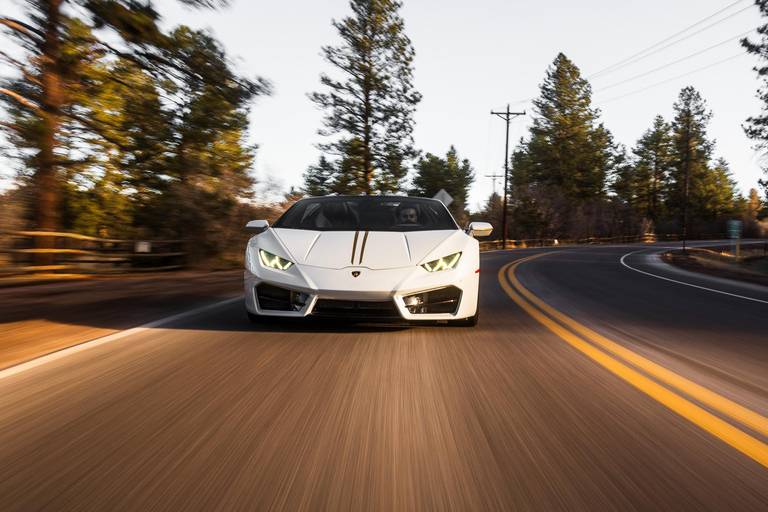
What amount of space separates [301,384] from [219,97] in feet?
34.9

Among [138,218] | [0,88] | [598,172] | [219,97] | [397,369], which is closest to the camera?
[397,369]

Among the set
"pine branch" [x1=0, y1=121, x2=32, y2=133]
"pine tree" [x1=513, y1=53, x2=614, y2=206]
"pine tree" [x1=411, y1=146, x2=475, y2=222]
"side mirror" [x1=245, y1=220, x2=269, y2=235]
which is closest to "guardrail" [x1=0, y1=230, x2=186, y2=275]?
"pine branch" [x1=0, y1=121, x2=32, y2=133]

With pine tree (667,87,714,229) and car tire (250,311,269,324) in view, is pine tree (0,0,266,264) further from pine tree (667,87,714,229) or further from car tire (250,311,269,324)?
pine tree (667,87,714,229)

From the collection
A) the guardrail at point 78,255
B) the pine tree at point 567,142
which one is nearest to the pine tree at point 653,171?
the pine tree at point 567,142

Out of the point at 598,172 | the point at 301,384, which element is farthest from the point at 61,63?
the point at 598,172

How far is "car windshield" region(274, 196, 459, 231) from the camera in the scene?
6332 millimetres

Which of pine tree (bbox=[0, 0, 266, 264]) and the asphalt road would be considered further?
pine tree (bbox=[0, 0, 266, 264])

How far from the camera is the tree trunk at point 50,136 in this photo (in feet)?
37.0

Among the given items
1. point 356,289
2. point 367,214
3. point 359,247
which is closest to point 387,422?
point 356,289

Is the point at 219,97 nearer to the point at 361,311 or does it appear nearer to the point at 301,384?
the point at 361,311

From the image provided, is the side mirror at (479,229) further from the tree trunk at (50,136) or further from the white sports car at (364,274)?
the tree trunk at (50,136)

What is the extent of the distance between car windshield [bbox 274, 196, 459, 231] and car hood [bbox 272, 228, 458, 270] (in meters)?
0.43

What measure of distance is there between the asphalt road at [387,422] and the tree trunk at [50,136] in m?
7.99

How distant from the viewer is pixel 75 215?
23.9m
